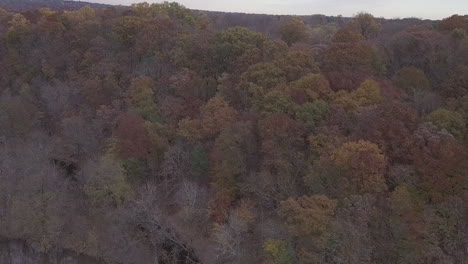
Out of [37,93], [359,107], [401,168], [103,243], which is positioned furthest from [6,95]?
[401,168]

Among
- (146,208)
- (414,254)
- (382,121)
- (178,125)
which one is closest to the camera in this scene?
(414,254)

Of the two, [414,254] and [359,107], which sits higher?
[359,107]

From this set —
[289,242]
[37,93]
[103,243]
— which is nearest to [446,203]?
[289,242]

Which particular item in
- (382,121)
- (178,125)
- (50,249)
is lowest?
(50,249)

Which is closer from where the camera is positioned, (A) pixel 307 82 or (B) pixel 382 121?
(B) pixel 382 121

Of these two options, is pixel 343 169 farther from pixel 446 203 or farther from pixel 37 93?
pixel 37 93

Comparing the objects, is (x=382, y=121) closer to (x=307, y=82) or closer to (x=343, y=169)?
(x=343, y=169)

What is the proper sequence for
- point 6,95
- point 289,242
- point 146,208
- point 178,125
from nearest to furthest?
point 289,242, point 146,208, point 178,125, point 6,95
